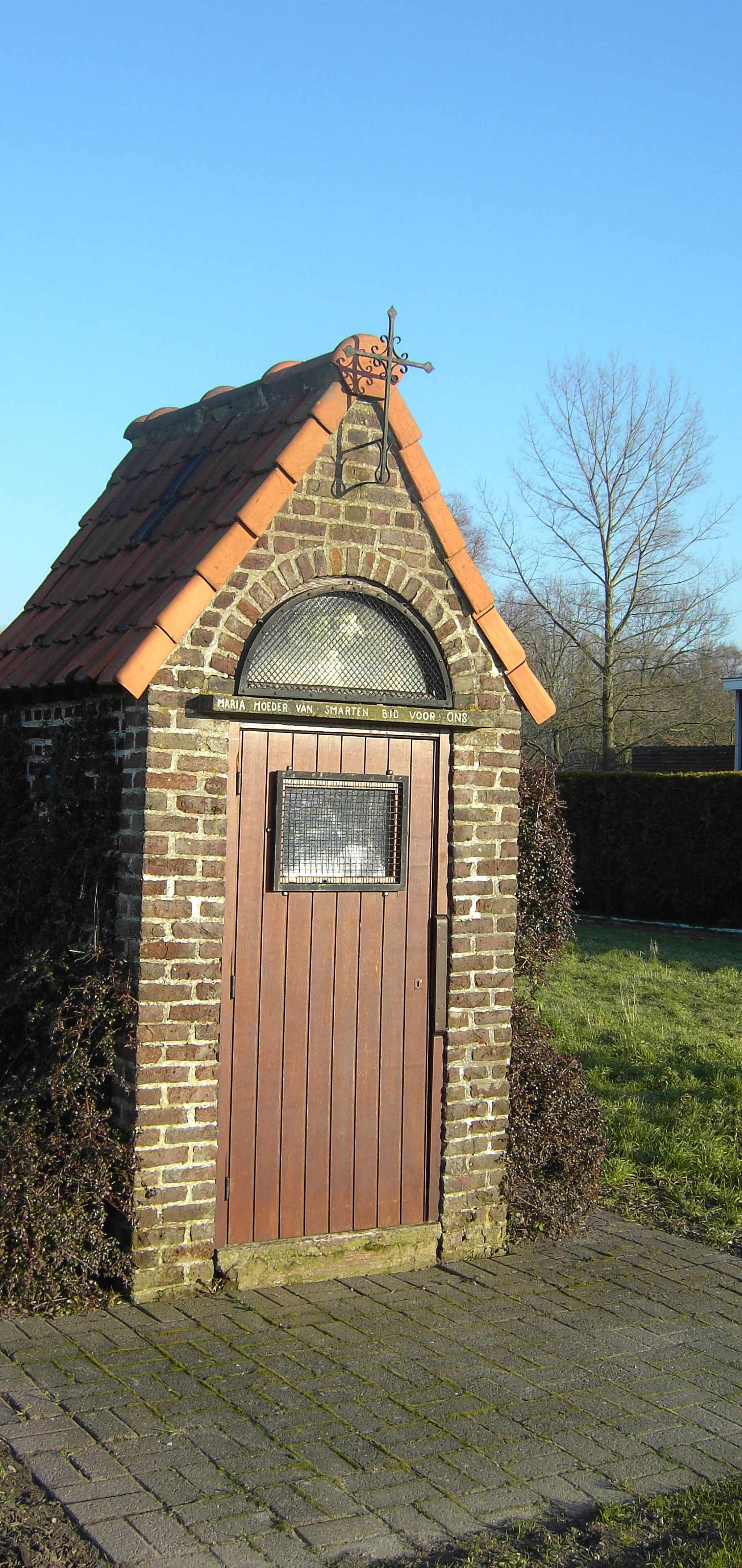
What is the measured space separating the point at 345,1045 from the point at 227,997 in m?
0.66

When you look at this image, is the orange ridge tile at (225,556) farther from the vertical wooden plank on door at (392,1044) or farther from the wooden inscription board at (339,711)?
the vertical wooden plank on door at (392,1044)

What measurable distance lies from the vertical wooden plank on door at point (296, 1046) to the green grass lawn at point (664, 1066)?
2132 mm

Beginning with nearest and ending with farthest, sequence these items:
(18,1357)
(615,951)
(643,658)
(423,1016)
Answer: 1. (18,1357)
2. (423,1016)
3. (615,951)
4. (643,658)

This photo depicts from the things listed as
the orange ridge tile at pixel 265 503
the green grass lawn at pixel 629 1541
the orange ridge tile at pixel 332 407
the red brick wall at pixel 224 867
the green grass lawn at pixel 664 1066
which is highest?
the orange ridge tile at pixel 332 407

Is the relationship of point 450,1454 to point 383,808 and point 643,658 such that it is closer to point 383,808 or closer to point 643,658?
point 383,808

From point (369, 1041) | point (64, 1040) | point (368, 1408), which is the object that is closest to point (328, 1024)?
point (369, 1041)

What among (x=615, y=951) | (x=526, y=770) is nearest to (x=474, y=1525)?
(x=526, y=770)

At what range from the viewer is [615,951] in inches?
611

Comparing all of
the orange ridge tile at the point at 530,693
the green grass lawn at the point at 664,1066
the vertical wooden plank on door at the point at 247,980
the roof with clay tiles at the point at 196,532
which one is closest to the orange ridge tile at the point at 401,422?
the roof with clay tiles at the point at 196,532

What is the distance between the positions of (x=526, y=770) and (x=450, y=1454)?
360cm

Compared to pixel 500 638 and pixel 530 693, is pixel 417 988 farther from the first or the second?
pixel 500 638

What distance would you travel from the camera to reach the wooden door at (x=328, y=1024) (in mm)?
5711

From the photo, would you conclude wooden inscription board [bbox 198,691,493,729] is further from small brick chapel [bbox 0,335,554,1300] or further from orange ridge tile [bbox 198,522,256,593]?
orange ridge tile [bbox 198,522,256,593]

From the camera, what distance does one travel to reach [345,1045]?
19.7ft
